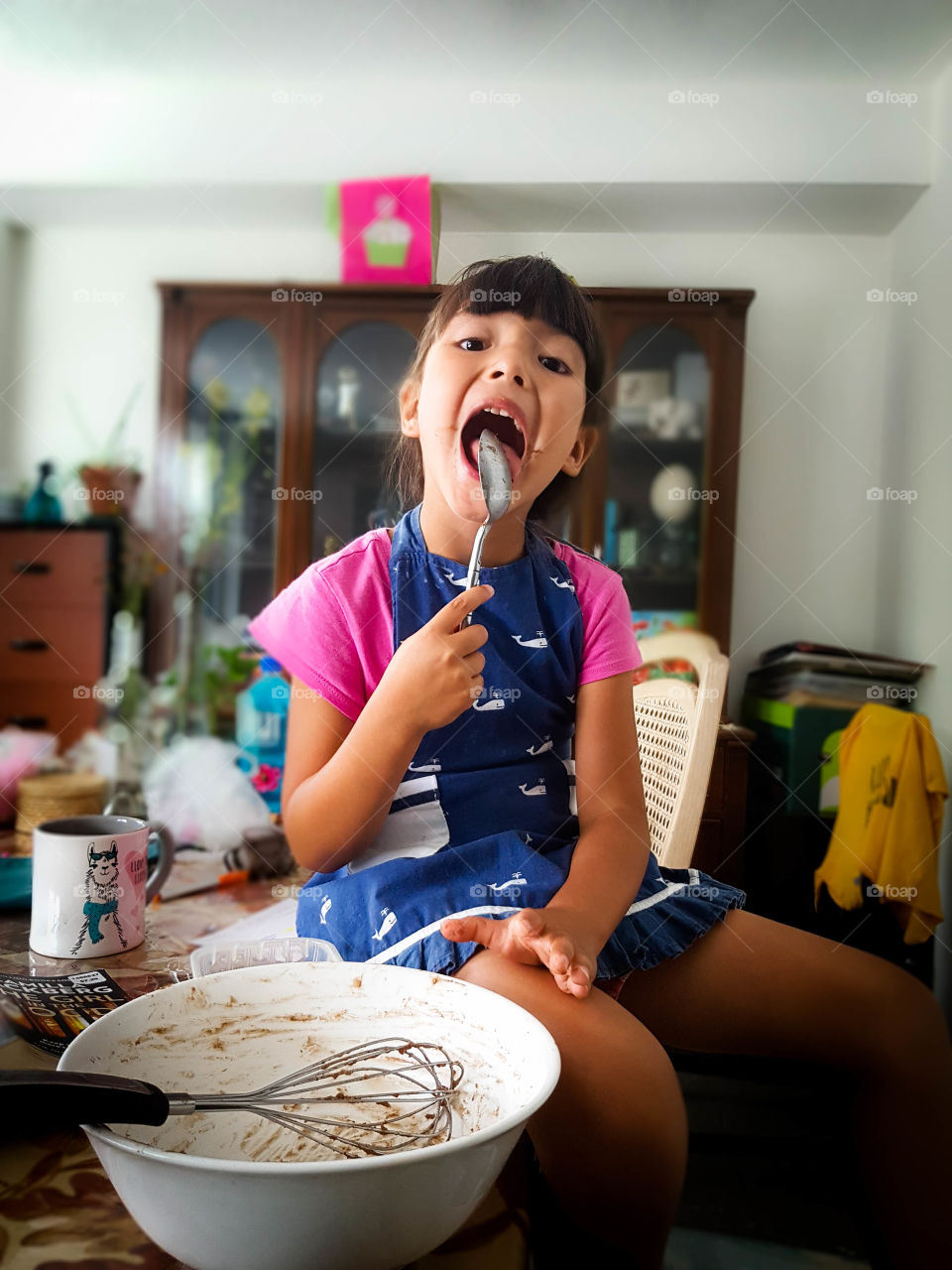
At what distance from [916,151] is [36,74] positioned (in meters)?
0.44

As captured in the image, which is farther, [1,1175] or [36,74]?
[36,74]

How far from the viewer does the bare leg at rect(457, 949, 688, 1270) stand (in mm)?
302

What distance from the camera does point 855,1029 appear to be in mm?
351

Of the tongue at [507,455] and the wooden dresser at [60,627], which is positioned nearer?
the tongue at [507,455]

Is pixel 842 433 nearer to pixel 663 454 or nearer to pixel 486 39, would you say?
pixel 663 454

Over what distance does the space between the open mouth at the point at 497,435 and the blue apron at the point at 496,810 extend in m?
0.03

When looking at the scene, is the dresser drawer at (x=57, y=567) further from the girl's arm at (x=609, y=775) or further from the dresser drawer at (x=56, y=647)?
the girl's arm at (x=609, y=775)

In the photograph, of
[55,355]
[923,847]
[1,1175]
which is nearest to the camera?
[1,1175]

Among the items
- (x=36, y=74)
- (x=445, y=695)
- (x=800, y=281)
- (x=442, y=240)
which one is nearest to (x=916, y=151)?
(x=800, y=281)

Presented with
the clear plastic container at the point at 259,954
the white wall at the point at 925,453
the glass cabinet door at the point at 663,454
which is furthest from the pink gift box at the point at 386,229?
the clear plastic container at the point at 259,954

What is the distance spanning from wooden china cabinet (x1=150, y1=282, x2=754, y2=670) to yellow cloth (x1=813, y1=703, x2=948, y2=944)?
0.25 feet

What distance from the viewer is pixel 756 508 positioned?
382 mm

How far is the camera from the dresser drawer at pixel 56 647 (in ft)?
1.62

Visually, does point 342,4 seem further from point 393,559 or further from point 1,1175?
point 1,1175
